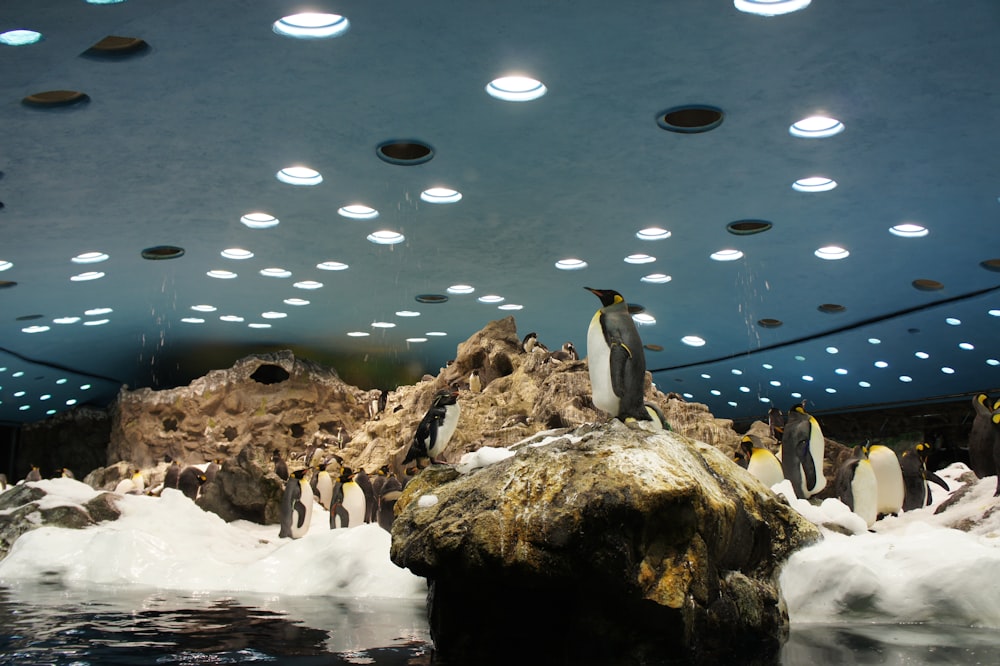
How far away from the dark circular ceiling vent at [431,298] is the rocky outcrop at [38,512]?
4.95m

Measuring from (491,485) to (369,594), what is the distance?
280cm

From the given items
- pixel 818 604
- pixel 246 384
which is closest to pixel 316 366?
pixel 246 384

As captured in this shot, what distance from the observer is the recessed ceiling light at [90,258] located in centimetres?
966

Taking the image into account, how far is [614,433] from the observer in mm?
3969

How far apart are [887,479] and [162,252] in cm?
852

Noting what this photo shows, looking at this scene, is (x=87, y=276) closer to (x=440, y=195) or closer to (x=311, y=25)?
(x=440, y=195)

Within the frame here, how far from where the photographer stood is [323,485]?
1335cm

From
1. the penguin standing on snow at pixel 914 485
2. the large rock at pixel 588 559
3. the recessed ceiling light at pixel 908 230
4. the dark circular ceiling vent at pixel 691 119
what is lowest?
the large rock at pixel 588 559

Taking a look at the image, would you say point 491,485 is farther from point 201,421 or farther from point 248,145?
point 201,421

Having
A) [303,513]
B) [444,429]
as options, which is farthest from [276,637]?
[303,513]

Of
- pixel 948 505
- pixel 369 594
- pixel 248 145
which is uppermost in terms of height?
pixel 248 145

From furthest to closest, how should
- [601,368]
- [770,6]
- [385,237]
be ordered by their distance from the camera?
[385,237] → [601,368] → [770,6]

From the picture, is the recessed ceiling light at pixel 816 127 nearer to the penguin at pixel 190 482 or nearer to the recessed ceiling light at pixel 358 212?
the recessed ceiling light at pixel 358 212

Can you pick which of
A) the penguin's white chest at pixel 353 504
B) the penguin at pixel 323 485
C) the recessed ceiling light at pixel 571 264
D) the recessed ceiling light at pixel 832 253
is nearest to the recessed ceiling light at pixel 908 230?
the recessed ceiling light at pixel 832 253
